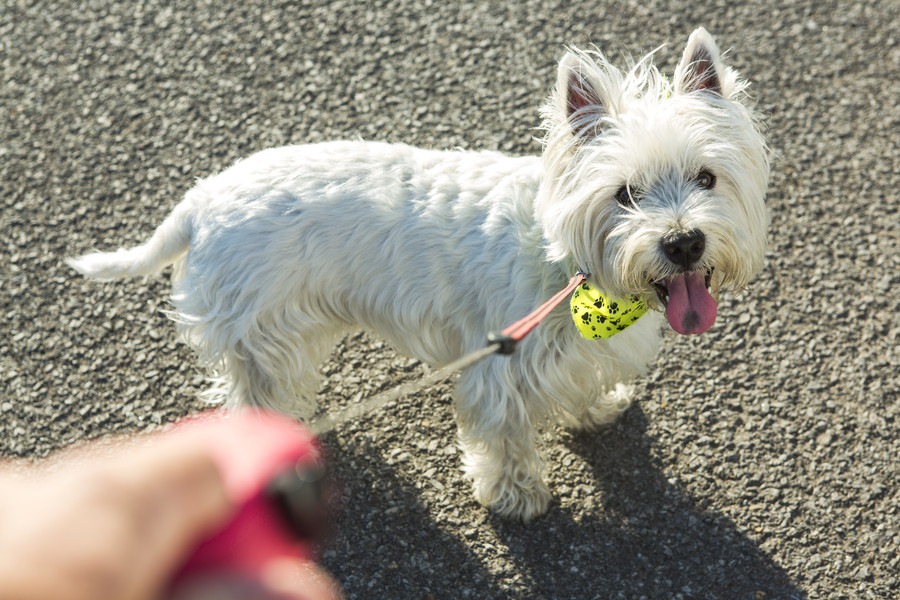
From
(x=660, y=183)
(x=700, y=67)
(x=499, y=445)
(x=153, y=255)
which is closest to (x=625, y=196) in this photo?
(x=660, y=183)

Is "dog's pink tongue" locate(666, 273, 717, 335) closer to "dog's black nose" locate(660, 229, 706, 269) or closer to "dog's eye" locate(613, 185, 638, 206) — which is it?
"dog's black nose" locate(660, 229, 706, 269)

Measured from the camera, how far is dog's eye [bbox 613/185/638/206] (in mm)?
2930

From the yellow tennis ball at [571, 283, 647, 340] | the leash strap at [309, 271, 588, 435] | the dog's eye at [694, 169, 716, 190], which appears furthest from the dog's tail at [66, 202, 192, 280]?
the dog's eye at [694, 169, 716, 190]

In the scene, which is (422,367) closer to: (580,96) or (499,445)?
(499,445)

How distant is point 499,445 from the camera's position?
3.68m

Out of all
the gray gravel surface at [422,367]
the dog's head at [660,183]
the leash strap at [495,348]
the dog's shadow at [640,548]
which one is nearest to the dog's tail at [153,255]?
the gray gravel surface at [422,367]

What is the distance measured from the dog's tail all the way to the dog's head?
64.5 inches

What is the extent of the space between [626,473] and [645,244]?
5.24 ft

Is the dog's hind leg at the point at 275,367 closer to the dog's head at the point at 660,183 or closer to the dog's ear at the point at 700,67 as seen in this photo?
the dog's head at the point at 660,183

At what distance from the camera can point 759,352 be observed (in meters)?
4.30

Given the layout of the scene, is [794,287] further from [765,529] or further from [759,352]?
[765,529]

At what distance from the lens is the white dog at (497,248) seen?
2.91 metres

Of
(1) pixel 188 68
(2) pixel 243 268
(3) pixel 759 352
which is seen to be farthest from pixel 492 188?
(1) pixel 188 68

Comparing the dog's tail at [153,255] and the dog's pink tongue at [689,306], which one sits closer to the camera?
the dog's pink tongue at [689,306]
